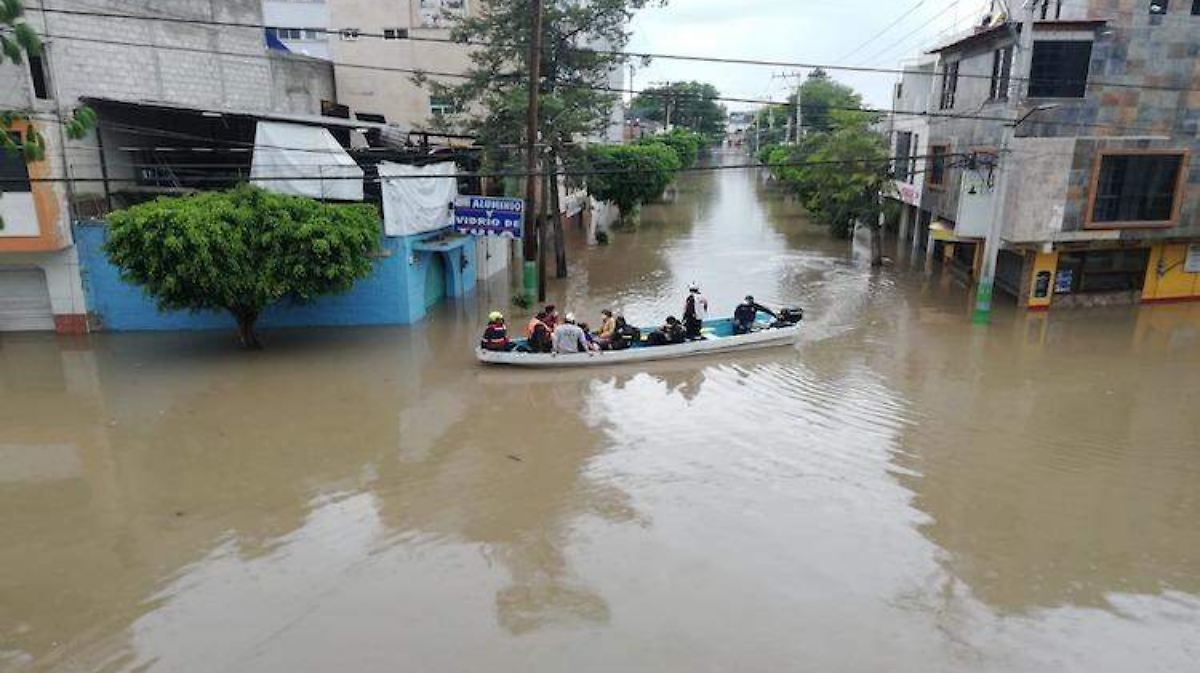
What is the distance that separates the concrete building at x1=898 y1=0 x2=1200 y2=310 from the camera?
67.4 ft

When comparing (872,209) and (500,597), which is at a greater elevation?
(872,209)

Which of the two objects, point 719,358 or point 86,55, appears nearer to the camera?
point 719,358

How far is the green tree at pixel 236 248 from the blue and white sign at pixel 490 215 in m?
3.64

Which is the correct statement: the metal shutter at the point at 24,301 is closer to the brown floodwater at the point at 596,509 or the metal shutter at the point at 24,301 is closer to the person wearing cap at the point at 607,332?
the brown floodwater at the point at 596,509

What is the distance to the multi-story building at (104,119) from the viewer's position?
17344 mm

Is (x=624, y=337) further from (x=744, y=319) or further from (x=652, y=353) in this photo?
(x=744, y=319)

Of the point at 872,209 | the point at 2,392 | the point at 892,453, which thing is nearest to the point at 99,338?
the point at 2,392

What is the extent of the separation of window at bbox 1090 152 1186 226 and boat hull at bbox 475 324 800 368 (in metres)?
10.2

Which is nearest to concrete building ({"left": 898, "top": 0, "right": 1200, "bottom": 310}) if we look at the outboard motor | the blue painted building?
the outboard motor

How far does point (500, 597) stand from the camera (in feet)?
27.2

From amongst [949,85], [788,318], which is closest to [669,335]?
[788,318]

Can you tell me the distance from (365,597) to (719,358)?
10661 mm

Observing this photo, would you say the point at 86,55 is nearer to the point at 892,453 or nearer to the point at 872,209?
the point at 892,453

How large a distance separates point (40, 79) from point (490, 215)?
10.3 metres
